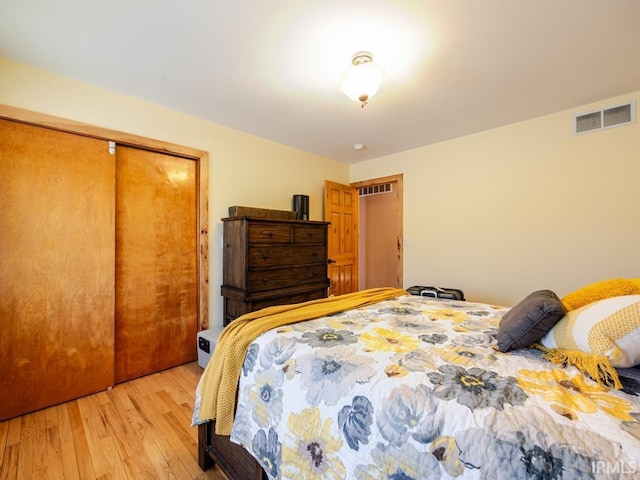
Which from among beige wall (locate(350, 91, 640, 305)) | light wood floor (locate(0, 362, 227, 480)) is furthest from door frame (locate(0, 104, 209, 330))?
beige wall (locate(350, 91, 640, 305))

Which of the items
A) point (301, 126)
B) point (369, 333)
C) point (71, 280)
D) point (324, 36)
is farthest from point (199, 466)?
point (301, 126)

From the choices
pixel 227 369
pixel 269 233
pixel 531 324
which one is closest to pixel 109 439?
pixel 227 369

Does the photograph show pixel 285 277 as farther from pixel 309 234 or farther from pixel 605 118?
pixel 605 118

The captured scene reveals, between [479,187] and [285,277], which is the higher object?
[479,187]

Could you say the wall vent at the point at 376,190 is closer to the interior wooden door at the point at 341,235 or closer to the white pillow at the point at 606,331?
the interior wooden door at the point at 341,235

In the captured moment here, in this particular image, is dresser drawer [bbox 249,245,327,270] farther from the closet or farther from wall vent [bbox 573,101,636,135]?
wall vent [bbox 573,101,636,135]

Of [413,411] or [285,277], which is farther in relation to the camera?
[285,277]

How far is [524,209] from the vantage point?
2.84 metres

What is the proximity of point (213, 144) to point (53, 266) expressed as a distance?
1681 millimetres

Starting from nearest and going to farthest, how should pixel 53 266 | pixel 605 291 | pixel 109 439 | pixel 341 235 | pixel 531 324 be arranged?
1. pixel 531 324
2. pixel 605 291
3. pixel 109 439
4. pixel 53 266
5. pixel 341 235

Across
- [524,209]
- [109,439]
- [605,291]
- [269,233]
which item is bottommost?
[109,439]

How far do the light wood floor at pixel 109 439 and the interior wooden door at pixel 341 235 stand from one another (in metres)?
2.32

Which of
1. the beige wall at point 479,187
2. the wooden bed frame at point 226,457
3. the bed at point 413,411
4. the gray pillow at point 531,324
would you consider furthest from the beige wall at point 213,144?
the gray pillow at point 531,324

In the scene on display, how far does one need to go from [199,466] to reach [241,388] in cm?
64
